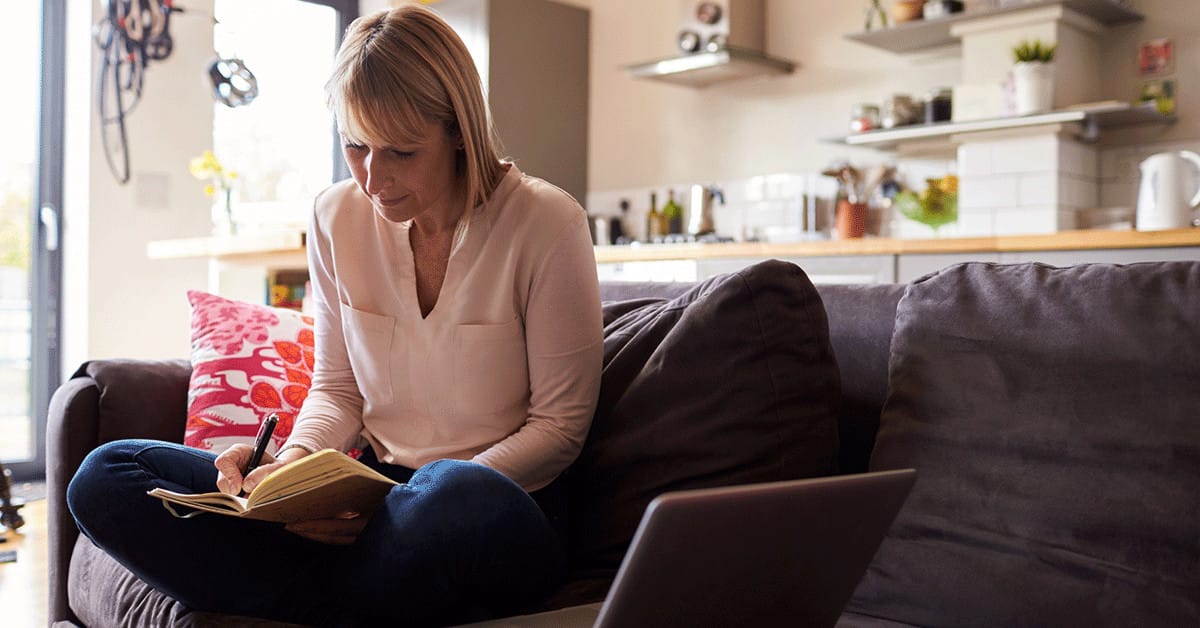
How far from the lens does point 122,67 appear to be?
4.75m

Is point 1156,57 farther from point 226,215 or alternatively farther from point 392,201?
point 226,215

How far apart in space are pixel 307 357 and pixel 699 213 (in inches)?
119

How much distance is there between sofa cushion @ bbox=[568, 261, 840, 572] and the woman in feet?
0.25

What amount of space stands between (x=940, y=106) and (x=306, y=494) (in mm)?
3374

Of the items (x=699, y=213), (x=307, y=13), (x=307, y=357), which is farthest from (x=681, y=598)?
(x=307, y=13)

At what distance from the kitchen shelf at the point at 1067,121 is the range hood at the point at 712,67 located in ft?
2.44

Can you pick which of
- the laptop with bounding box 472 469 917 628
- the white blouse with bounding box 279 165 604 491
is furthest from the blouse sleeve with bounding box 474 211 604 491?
the laptop with bounding box 472 469 917 628

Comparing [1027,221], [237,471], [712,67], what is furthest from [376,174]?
[712,67]

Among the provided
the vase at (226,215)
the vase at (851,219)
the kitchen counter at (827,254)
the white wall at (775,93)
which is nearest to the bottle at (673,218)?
the white wall at (775,93)

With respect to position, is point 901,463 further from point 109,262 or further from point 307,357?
point 109,262

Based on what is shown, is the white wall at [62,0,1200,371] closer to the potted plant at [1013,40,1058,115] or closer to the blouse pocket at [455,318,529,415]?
the potted plant at [1013,40,1058,115]

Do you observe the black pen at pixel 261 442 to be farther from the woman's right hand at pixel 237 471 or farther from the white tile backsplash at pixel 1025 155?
the white tile backsplash at pixel 1025 155

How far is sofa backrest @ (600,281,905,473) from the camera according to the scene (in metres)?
1.47

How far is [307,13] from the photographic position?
18.6 feet
